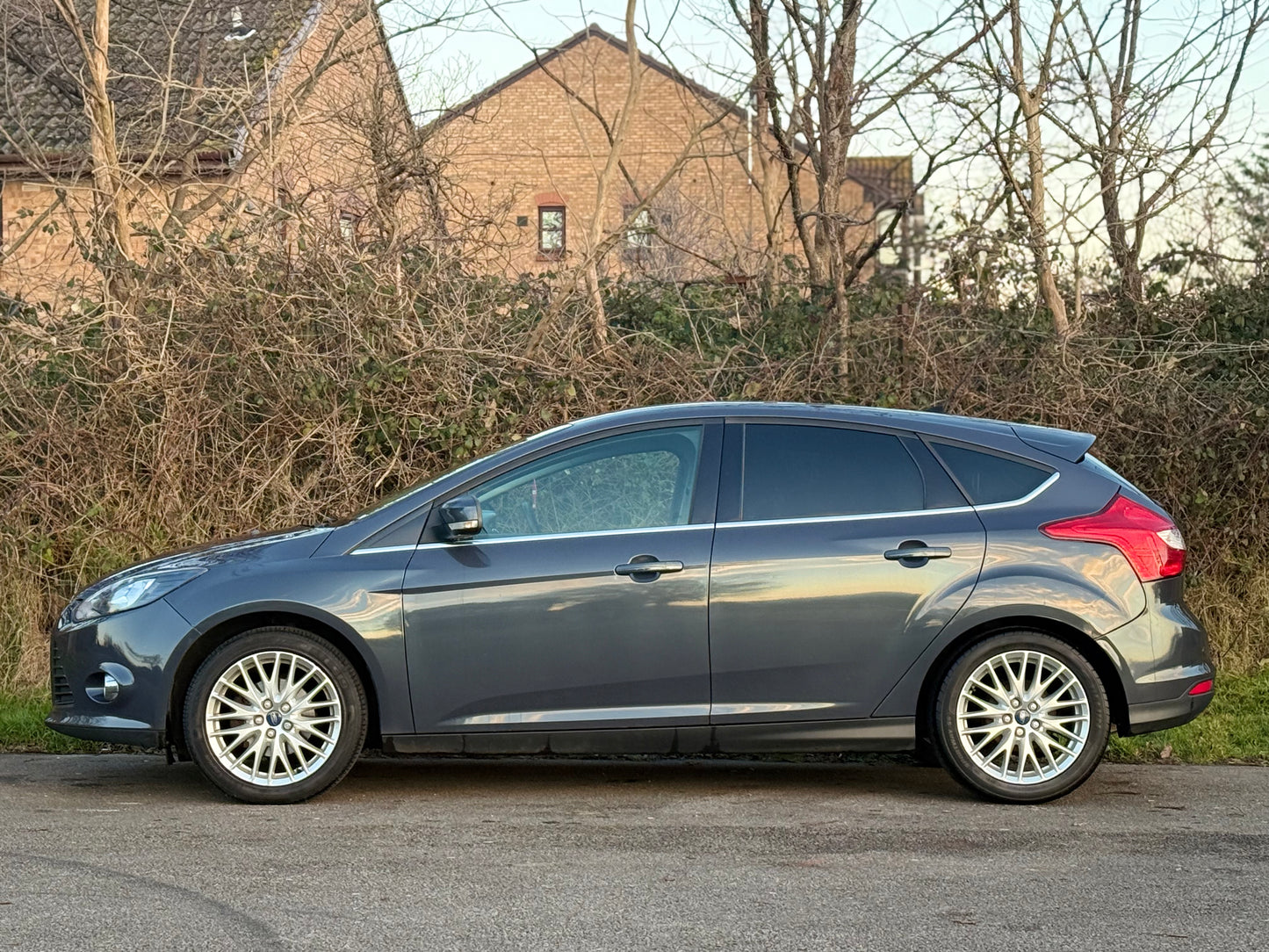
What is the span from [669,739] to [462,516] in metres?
1.27

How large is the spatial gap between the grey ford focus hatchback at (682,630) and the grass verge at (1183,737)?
3.96 feet

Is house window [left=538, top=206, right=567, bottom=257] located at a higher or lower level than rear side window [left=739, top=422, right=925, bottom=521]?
higher

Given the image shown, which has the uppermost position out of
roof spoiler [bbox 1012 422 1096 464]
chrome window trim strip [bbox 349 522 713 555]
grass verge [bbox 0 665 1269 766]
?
roof spoiler [bbox 1012 422 1096 464]

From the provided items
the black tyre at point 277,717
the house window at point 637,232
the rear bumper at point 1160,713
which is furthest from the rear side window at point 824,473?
the house window at point 637,232

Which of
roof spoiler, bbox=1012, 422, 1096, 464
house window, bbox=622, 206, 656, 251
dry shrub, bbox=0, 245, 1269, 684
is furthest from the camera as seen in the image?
house window, bbox=622, 206, 656, 251

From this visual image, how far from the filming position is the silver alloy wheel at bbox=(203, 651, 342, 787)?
639 centimetres

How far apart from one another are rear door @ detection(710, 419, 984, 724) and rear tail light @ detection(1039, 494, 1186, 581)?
423 mm

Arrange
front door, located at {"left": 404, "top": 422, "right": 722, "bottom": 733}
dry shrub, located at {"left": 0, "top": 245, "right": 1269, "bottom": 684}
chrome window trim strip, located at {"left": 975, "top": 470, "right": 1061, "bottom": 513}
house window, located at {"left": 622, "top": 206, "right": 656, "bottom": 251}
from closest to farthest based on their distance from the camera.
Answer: front door, located at {"left": 404, "top": 422, "right": 722, "bottom": 733} < chrome window trim strip, located at {"left": 975, "top": 470, "right": 1061, "bottom": 513} < dry shrub, located at {"left": 0, "top": 245, "right": 1269, "bottom": 684} < house window, located at {"left": 622, "top": 206, "right": 656, "bottom": 251}

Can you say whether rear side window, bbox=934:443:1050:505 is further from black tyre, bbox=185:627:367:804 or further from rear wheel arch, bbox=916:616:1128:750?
black tyre, bbox=185:627:367:804

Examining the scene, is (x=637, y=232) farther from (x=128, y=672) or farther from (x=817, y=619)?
(x=128, y=672)

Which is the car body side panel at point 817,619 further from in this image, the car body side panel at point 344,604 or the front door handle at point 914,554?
the car body side panel at point 344,604

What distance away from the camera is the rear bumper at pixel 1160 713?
647cm

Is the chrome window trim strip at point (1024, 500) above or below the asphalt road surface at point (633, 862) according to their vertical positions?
above

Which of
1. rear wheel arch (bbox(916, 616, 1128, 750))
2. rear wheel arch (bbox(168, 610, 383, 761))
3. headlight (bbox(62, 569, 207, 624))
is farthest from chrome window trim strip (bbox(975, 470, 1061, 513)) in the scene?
headlight (bbox(62, 569, 207, 624))
